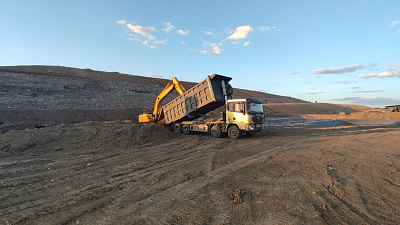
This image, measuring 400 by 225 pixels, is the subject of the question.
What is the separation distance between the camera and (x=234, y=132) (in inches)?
509

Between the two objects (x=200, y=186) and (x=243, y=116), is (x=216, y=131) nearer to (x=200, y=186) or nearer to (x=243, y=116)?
(x=243, y=116)

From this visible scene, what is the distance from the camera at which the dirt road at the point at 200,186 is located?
3818 millimetres

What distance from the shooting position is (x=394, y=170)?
654cm

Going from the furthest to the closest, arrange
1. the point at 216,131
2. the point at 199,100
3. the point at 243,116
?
the point at 216,131 → the point at 199,100 → the point at 243,116

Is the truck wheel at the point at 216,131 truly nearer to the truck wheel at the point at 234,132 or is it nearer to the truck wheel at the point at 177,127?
the truck wheel at the point at 234,132

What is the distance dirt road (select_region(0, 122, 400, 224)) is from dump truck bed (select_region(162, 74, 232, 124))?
3.94 meters

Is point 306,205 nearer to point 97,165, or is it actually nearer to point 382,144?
point 97,165

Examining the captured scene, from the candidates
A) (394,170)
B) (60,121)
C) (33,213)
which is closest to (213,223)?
(33,213)

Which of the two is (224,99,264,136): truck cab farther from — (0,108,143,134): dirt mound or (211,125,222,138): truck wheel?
(0,108,143,134): dirt mound

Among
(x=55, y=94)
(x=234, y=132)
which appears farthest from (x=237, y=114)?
(x=55, y=94)

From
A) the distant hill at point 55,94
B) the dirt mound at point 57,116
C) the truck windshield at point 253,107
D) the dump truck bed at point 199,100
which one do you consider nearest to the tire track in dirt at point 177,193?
the truck windshield at point 253,107

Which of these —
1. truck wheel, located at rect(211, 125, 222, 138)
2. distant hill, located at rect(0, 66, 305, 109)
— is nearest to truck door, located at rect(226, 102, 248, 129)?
truck wheel, located at rect(211, 125, 222, 138)

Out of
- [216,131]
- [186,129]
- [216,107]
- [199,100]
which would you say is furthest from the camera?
[186,129]

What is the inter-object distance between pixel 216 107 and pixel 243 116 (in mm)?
2155
